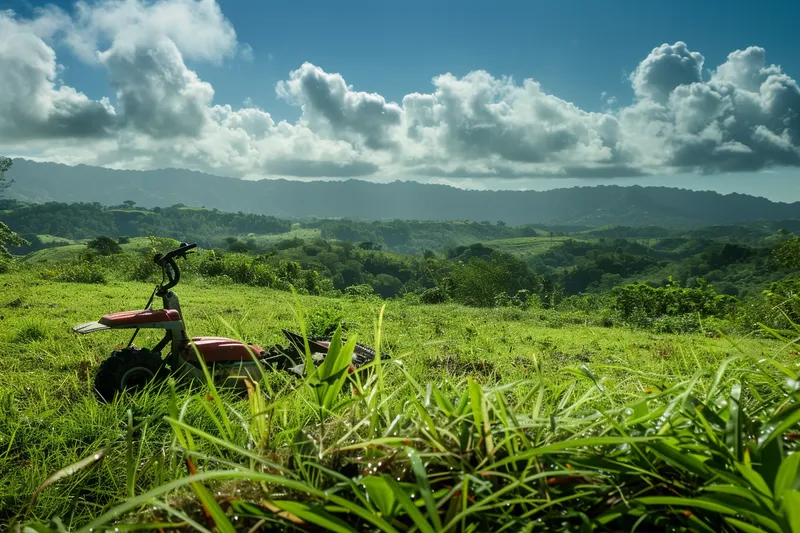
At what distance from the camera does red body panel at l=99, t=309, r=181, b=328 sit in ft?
15.1

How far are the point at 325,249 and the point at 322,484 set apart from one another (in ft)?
443

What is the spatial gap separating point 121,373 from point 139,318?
0.52 metres

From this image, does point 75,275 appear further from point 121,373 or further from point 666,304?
point 666,304

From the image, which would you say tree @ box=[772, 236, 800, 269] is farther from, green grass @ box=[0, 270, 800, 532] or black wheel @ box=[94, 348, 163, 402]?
green grass @ box=[0, 270, 800, 532]

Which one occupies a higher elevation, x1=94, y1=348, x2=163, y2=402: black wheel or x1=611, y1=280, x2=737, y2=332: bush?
x1=94, y1=348, x2=163, y2=402: black wheel

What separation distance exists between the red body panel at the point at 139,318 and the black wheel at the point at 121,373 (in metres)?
0.25

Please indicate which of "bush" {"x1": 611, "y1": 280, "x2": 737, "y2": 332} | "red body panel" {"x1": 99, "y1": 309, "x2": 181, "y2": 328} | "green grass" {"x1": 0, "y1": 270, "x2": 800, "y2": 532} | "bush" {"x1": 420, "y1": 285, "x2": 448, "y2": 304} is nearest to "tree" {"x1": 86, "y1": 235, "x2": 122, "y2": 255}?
"bush" {"x1": 420, "y1": 285, "x2": 448, "y2": 304}

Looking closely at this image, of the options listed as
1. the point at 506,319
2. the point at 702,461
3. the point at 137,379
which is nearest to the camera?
the point at 702,461

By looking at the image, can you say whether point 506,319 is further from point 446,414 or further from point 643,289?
point 446,414

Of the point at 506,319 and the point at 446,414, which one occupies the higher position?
the point at 446,414

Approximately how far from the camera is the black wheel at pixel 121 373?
4422 millimetres

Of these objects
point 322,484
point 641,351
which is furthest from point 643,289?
point 322,484

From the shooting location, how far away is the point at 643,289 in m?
23.8

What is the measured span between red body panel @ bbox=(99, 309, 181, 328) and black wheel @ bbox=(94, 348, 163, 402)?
9.9 inches
